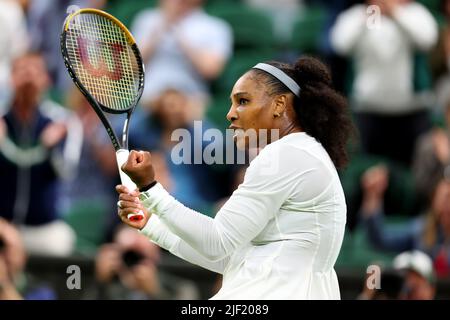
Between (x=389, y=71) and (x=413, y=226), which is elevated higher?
(x=389, y=71)

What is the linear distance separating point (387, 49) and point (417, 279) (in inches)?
74.6

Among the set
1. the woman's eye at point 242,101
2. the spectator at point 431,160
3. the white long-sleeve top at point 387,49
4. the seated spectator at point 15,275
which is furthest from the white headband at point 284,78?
the white long-sleeve top at point 387,49

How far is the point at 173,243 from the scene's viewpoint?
3951 mm

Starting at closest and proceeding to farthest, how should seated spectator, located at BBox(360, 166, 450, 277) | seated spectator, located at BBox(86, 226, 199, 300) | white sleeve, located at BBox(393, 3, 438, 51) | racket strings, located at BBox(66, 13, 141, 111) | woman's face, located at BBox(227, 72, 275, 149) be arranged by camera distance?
woman's face, located at BBox(227, 72, 275, 149) < racket strings, located at BBox(66, 13, 141, 111) < seated spectator, located at BBox(86, 226, 199, 300) < seated spectator, located at BBox(360, 166, 450, 277) < white sleeve, located at BBox(393, 3, 438, 51)

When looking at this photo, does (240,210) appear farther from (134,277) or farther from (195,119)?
(195,119)

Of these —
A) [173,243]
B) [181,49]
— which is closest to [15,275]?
[181,49]

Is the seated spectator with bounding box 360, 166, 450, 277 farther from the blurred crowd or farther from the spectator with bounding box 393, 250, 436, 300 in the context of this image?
the spectator with bounding box 393, 250, 436, 300

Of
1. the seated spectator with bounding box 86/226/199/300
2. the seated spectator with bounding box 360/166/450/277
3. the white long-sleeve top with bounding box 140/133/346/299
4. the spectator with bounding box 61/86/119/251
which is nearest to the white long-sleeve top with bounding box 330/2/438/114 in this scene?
the seated spectator with bounding box 360/166/450/277

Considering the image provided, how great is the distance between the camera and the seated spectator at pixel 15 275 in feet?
21.7

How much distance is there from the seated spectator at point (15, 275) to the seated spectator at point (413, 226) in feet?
6.94

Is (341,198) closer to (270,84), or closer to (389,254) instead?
(270,84)

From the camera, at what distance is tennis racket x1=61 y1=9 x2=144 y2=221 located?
4129 millimetres

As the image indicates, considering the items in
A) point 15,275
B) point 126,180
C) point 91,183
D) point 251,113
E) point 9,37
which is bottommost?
point 15,275

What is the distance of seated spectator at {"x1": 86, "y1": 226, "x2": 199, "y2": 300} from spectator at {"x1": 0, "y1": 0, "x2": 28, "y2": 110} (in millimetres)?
1640
